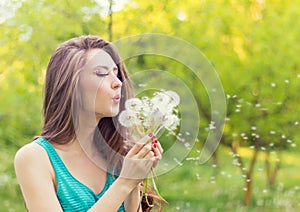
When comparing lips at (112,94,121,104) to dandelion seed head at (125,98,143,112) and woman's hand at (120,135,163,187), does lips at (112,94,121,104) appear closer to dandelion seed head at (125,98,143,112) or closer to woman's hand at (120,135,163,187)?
dandelion seed head at (125,98,143,112)

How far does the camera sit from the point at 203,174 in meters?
5.40

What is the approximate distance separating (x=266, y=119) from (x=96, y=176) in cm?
376

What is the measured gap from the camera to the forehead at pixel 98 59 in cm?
128

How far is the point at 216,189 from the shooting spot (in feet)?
17.4

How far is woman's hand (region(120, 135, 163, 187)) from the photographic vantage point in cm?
117

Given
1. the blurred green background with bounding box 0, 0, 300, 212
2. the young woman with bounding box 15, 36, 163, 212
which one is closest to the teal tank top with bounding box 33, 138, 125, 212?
the young woman with bounding box 15, 36, 163, 212

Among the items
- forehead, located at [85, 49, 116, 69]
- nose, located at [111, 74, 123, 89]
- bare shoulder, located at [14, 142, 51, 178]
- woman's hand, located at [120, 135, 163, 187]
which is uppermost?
forehead, located at [85, 49, 116, 69]

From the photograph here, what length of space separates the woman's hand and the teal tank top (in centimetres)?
13

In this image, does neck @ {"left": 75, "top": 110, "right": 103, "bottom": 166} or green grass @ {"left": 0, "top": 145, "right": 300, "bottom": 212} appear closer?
neck @ {"left": 75, "top": 110, "right": 103, "bottom": 166}

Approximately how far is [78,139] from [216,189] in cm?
406

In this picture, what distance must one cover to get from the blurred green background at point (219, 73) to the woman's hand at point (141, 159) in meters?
2.69

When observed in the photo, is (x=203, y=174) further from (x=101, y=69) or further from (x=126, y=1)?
(x=101, y=69)

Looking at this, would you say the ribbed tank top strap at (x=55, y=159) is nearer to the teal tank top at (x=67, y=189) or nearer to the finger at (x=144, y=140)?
the teal tank top at (x=67, y=189)

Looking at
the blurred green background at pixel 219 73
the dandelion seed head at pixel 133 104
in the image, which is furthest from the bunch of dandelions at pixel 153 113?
the blurred green background at pixel 219 73
